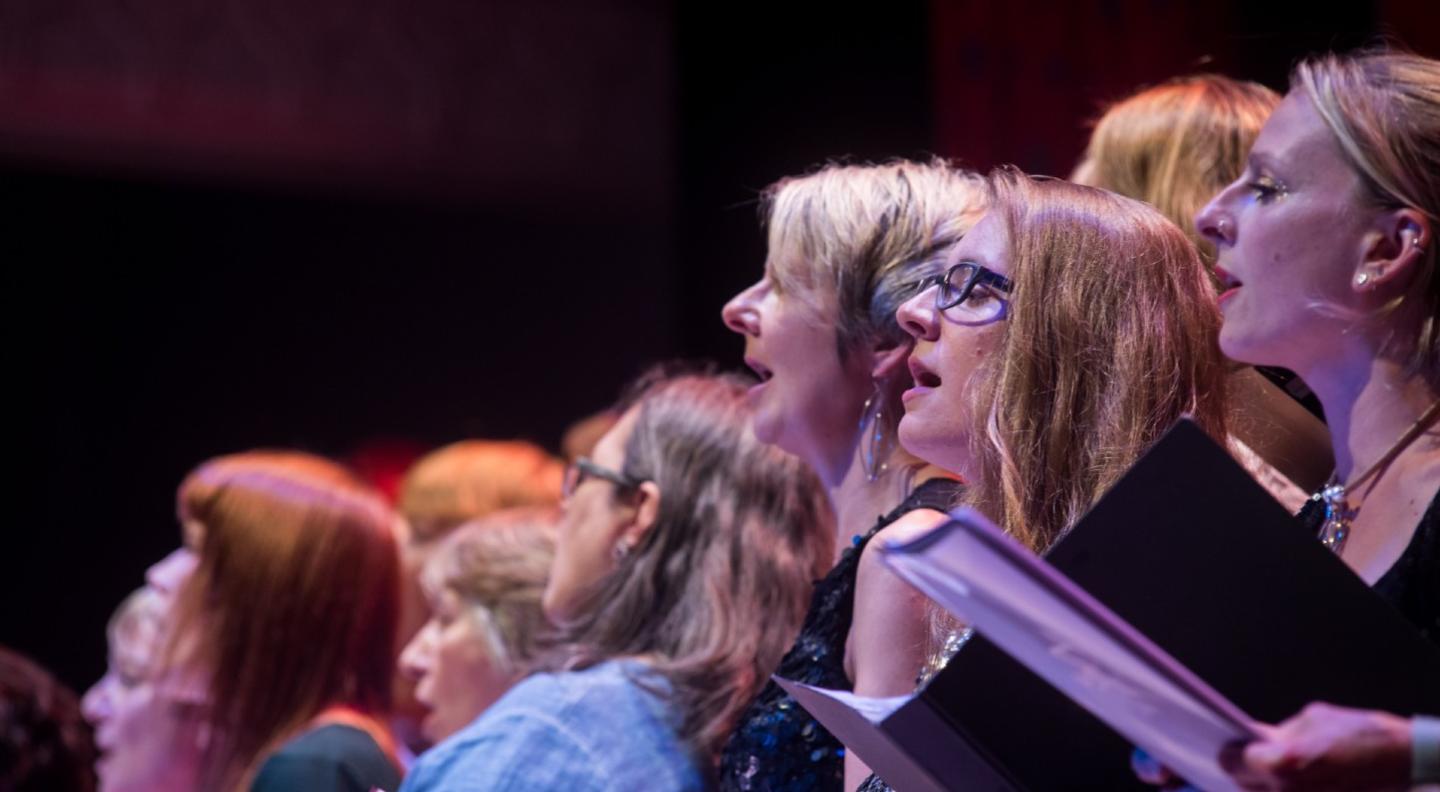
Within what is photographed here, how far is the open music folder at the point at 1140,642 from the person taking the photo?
42.9 inches

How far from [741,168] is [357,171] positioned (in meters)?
1.70

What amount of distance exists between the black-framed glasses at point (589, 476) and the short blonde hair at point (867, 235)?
58cm

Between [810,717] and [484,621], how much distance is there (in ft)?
4.57

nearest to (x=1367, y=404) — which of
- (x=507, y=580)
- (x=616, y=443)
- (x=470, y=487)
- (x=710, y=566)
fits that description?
(x=710, y=566)

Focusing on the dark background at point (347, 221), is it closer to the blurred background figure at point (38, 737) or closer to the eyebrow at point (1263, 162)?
the blurred background figure at point (38, 737)

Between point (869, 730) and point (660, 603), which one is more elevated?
point (869, 730)

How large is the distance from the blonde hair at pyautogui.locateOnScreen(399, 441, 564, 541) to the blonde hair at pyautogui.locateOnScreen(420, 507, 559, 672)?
0.67 m

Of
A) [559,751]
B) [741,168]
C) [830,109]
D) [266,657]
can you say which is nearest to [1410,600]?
[559,751]

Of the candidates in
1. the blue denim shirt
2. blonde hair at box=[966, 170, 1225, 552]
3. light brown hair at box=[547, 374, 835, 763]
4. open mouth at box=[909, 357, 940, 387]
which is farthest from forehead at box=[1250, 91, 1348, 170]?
the blue denim shirt

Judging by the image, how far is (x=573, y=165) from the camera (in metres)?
6.74

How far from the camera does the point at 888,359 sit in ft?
7.36

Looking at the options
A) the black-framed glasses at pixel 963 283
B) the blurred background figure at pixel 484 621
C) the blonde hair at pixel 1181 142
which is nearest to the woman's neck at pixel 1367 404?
the black-framed glasses at pixel 963 283

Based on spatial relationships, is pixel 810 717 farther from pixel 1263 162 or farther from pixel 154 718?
pixel 154 718

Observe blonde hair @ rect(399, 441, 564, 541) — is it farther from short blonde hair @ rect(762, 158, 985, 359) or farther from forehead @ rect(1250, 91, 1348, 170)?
forehead @ rect(1250, 91, 1348, 170)
